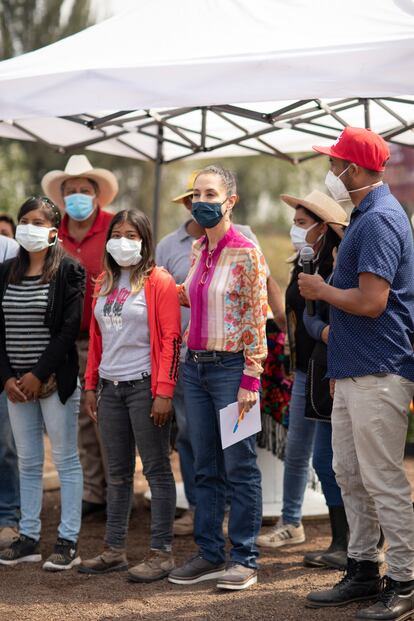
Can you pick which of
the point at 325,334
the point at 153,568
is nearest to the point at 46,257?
the point at 325,334

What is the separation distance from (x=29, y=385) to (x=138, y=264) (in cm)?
92

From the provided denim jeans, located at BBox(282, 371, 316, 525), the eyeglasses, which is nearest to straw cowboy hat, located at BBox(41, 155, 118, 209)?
the eyeglasses

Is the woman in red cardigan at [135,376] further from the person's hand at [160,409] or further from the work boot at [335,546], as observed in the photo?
the work boot at [335,546]

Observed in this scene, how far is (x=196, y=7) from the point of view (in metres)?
5.57

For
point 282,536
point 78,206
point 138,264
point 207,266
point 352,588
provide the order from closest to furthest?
point 352,588
point 207,266
point 138,264
point 282,536
point 78,206

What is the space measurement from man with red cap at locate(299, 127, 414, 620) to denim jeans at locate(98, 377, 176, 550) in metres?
1.20

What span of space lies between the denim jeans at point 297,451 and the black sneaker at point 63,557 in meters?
1.36

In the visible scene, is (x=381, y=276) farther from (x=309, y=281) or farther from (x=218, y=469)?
(x=218, y=469)

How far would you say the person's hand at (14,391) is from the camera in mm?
5441

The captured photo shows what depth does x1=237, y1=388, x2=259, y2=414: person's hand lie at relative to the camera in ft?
15.7

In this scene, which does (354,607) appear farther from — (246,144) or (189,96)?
(246,144)

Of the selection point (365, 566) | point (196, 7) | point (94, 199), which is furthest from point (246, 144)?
point (365, 566)

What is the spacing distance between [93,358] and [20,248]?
2.64 feet

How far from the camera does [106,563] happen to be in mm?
5406
